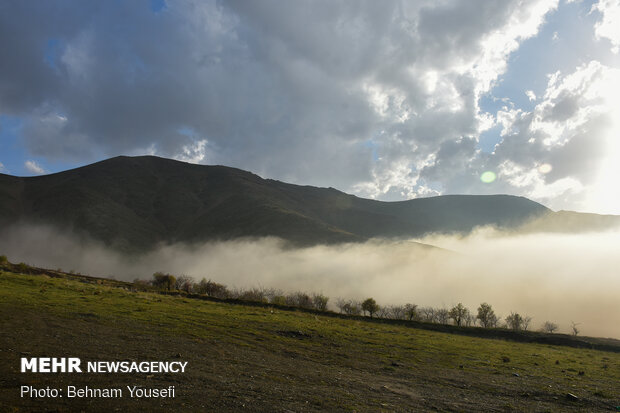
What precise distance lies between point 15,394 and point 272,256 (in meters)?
189

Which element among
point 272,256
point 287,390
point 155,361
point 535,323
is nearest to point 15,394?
point 155,361

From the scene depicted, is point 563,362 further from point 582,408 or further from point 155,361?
point 155,361

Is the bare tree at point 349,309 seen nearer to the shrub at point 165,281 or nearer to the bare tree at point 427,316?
the bare tree at point 427,316

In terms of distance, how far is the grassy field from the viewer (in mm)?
13312

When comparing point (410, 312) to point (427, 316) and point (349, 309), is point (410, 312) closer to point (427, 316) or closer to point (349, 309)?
point (349, 309)

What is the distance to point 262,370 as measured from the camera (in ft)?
60.5

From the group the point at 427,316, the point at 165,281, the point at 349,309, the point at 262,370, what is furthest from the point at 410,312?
the point at 262,370

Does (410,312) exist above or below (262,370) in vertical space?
below

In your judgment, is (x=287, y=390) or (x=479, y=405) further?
(x=479, y=405)

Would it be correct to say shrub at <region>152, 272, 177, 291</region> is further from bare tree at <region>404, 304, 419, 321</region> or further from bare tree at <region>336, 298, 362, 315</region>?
bare tree at <region>404, 304, 419, 321</region>

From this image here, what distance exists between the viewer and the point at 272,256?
198875 millimetres

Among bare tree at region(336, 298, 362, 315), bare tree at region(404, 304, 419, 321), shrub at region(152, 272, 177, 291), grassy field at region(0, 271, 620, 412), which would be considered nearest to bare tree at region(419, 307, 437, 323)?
bare tree at region(404, 304, 419, 321)

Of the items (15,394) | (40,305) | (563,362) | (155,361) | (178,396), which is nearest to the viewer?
(15,394)

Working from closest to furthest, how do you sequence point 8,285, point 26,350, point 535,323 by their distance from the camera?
point 26,350 < point 8,285 < point 535,323
